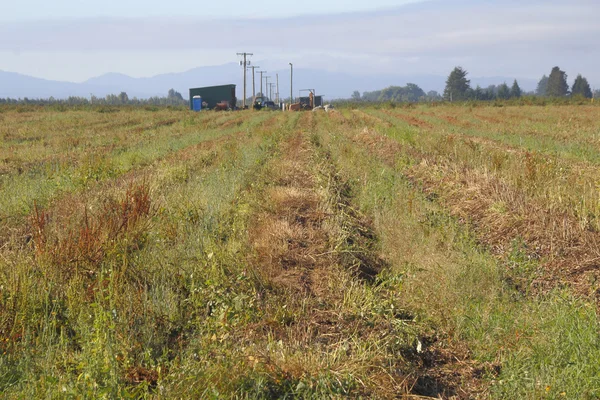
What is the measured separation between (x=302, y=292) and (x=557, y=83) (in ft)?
547

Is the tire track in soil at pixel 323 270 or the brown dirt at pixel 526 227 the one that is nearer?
the tire track in soil at pixel 323 270

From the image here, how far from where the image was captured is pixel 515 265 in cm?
607

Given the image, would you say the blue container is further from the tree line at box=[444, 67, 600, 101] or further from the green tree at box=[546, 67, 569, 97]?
the green tree at box=[546, 67, 569, 97]

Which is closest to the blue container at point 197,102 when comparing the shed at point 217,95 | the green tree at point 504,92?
the shed at point 217,95

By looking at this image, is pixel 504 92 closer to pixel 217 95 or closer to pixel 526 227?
pixel 217 95

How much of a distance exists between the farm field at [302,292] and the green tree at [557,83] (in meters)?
159

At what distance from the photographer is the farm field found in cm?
363

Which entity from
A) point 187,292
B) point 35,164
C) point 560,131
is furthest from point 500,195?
point 560,131

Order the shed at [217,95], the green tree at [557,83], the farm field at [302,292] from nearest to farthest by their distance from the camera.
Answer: the farm field at [302,292] < the shed at [217,95] < the green tree at [557,83]

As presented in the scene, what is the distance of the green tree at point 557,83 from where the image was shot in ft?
497

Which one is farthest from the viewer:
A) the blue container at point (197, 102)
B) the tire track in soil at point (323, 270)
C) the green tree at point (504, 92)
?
the green tree at point (504, 92)

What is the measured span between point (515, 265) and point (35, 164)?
40.9 feet

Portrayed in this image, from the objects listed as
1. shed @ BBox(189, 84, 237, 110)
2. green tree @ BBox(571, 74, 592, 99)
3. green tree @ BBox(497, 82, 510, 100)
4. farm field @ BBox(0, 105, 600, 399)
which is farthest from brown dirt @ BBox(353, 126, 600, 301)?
green tree @ BBox(571, 74, 592, 99)

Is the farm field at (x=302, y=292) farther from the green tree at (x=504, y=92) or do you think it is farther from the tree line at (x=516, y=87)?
the tree line at (x=516, y=87)
